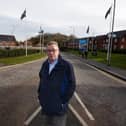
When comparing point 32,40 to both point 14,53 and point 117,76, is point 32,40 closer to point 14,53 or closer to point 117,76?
point 14,53

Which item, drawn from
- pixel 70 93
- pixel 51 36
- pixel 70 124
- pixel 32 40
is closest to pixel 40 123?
pixel 70 124

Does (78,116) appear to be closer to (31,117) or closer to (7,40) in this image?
(31,117)

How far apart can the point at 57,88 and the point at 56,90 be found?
0.03 metres

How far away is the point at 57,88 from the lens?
11.7ft

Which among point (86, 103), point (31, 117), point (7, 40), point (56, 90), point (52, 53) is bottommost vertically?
point (86, 103)

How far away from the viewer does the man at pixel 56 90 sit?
359 centimetres

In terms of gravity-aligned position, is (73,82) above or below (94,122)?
above

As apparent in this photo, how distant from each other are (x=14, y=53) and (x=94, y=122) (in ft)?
147

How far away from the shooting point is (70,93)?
3.66 m

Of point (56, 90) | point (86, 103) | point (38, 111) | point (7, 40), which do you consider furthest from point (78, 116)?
point (7, 40)

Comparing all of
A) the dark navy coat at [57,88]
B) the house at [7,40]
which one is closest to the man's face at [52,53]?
the dark navy coat at [57,88]

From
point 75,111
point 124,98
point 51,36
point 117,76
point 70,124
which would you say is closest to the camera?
point 70,124

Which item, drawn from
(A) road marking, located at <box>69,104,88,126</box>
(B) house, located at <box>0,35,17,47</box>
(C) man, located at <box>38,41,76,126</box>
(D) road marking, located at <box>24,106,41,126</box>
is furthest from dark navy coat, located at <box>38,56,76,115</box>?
(B) house, located at <box>0,35,17,47</box>

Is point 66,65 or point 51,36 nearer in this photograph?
point 66,65
